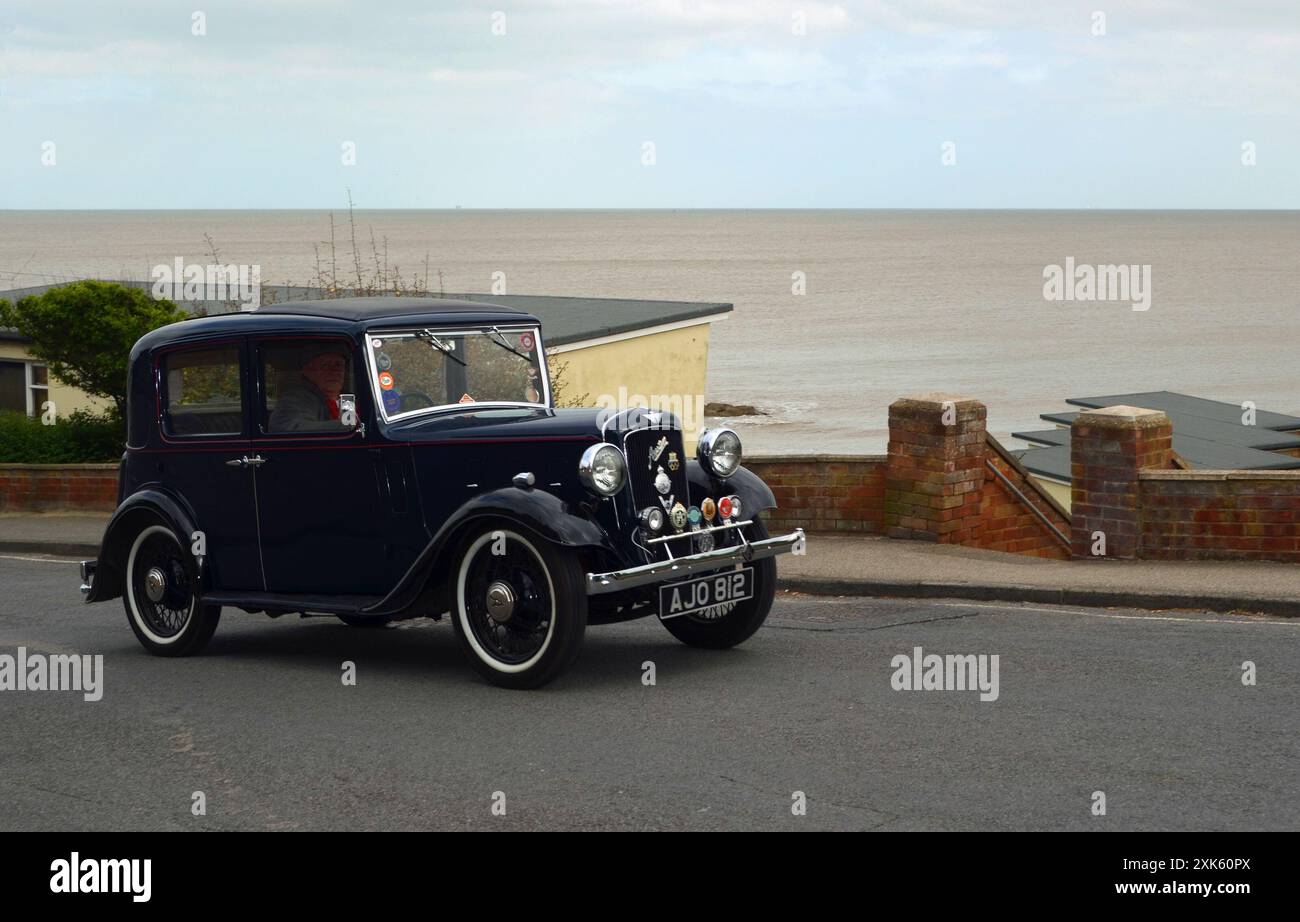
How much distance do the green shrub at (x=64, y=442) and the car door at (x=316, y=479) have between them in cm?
1344

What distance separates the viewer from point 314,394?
910 cm

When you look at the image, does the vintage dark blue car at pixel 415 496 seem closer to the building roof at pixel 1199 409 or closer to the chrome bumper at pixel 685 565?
the chrome bumper at pixel 685 565

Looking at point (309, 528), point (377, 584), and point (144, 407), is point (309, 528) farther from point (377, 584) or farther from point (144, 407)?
point (144, 407)

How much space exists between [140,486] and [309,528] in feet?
4.97

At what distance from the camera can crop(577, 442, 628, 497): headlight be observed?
809cm

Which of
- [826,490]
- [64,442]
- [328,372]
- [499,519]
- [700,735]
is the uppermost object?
[328,372]

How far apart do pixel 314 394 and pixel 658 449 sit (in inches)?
80.7

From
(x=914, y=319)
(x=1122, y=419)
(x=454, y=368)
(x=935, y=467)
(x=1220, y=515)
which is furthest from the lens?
(x=914, y=319)

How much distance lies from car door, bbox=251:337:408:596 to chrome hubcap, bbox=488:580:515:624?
79 centimetres

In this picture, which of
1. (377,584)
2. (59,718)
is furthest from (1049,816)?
(59,718)

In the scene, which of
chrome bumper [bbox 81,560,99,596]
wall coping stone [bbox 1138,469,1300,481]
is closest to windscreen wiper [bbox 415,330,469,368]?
chrome bumper [bbox 81,560,99,596]

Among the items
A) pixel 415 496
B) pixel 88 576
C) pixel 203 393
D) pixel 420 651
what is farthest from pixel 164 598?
pixel 415 496

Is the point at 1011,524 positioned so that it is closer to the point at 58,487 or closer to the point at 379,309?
the point at 379,309

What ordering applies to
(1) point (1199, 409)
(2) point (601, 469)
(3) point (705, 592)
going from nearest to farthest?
(2) point (601, 469)
(3) point (705, 592)
(1) point (1199, 409)
